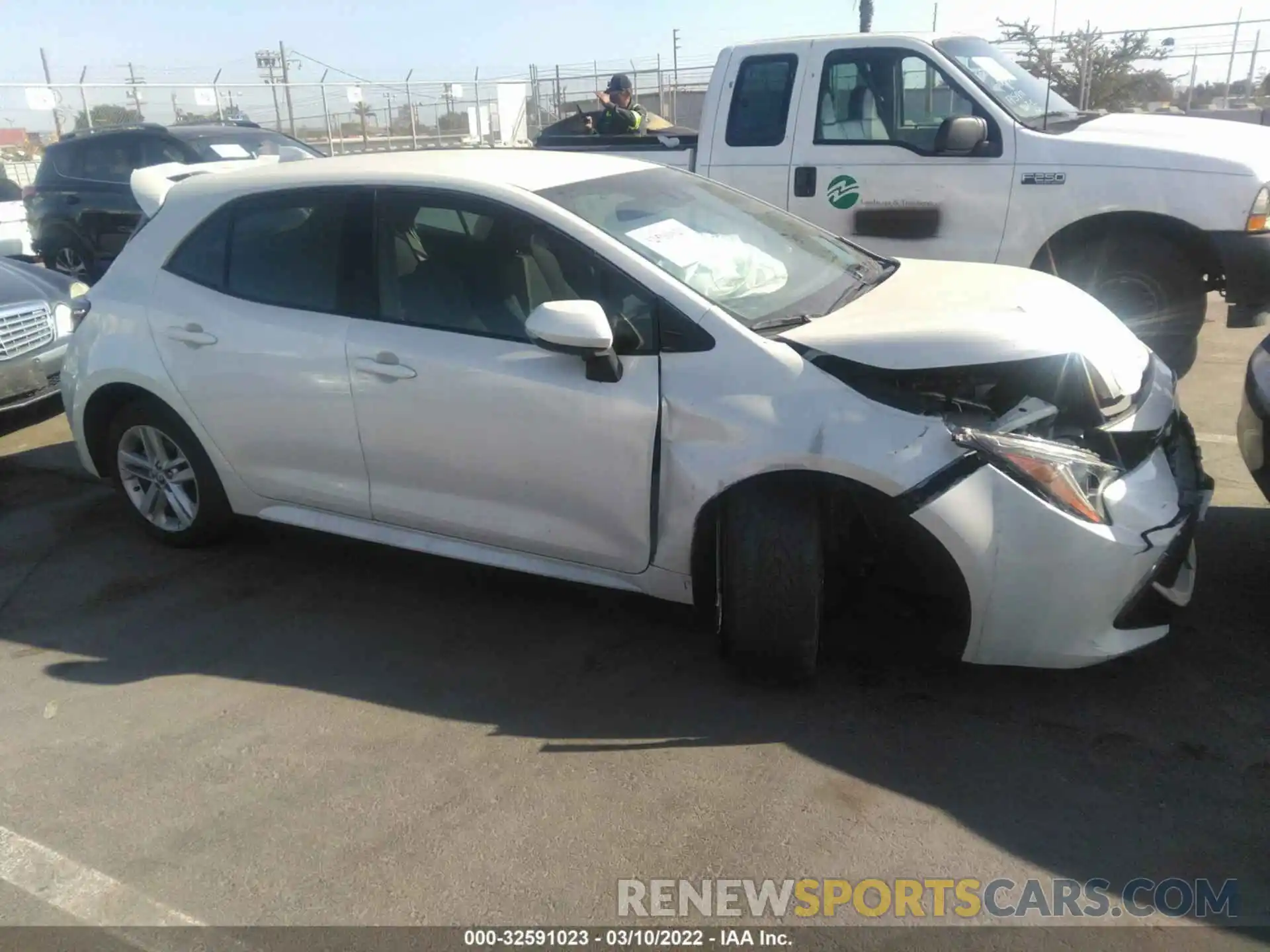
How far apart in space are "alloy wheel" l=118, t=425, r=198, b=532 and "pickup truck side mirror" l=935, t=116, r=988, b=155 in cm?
452

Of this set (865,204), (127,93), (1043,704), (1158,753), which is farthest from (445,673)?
(127,93)

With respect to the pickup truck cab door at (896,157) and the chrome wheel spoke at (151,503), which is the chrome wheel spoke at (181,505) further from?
the pickup truck cab door at (896,157)

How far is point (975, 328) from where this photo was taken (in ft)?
10.4

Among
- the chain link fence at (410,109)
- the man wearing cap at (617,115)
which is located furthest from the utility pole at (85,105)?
the man wearing cap at (617,115)

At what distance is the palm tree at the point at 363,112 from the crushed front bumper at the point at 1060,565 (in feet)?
84.1

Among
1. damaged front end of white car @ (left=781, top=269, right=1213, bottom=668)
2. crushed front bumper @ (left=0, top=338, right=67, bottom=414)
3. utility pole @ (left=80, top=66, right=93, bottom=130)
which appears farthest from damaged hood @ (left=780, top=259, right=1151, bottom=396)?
utility pole @ (left=80, top=66, right=93, bottom=130)

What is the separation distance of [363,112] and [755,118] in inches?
856

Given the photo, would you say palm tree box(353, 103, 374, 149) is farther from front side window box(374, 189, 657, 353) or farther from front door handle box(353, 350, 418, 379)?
front door handle box(353, 350, 418, 379)

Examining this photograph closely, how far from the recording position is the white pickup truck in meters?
5.88

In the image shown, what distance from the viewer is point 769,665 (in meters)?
3.30

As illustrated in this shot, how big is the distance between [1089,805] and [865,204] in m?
4.65

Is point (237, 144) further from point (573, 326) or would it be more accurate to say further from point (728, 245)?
point (573, 326)

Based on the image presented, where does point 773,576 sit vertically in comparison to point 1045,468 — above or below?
below

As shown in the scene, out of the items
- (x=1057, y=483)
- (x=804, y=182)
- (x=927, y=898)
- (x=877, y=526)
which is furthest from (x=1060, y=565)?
(x=804, y=182)
